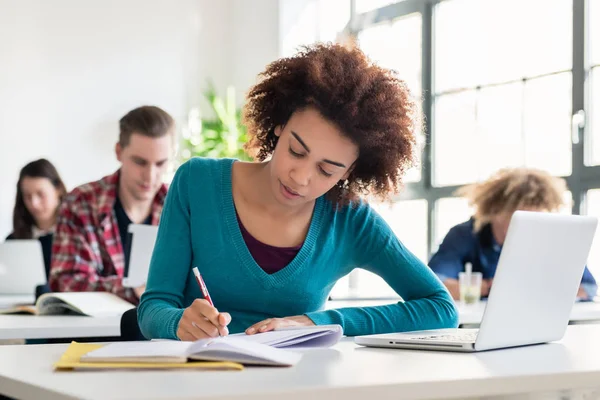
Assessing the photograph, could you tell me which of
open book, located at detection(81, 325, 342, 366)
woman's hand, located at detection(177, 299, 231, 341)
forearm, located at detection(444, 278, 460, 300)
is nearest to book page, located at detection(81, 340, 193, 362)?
open book, located at detection(81, 325, 342, 366)

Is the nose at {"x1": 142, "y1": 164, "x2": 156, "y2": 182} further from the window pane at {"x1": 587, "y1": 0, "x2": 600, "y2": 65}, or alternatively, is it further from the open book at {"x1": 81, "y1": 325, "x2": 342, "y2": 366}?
the window pane at {"x1": 587, "y1": 0, "x2": 600, "y2": 65}

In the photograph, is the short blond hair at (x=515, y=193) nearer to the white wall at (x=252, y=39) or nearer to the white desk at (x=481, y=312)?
the white desk at (x=481, y=312)

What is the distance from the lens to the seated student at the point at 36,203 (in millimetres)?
4906

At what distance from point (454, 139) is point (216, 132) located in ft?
5.75

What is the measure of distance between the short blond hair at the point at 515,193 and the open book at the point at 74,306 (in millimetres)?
1554

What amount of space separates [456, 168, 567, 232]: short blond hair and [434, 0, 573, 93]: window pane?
4.44 feet

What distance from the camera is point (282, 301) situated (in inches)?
76.0

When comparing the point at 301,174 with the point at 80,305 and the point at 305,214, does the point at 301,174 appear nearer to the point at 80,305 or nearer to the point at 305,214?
the point at 305,214

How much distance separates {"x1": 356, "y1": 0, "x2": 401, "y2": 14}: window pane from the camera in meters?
5.94

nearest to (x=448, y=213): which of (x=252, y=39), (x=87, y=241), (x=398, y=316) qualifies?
(x=252, y=39)

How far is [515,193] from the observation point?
138 inches

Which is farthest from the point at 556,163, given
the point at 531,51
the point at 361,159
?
the point at 361,159

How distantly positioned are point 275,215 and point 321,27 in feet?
15.1

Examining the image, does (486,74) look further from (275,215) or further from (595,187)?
(275,215)
